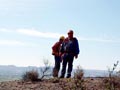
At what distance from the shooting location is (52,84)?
1470cm

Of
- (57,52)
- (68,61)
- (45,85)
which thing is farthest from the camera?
(57,52)

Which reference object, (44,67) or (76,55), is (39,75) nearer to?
(44,67)

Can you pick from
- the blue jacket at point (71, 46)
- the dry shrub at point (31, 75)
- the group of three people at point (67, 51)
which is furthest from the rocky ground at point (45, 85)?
the blue jacket at point (71, 46)

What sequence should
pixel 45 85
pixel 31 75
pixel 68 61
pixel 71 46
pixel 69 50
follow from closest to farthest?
pixel 45 85 → pixel 71 46 → pixel 69 50 → pixel 68 61 → pixel 31 75

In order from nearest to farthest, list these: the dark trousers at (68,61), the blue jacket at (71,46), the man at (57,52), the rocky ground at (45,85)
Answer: the rocky ground at (45,85) < the blue jacket at (71,46) < the dark trousers at (68,61) < the man at (57,52)

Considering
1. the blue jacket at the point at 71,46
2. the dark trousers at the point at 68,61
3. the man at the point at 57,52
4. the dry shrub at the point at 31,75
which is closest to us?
the blue jacket at the point at 71,46

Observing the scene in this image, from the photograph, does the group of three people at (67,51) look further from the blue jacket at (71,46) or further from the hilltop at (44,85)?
the hilltop at (44,85)

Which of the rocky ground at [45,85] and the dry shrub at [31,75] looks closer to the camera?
the rocky ground at [45,85]

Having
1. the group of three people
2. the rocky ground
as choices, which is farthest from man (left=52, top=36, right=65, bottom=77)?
the rocky ground

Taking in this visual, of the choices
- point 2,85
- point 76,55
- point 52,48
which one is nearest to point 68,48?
point 76,55

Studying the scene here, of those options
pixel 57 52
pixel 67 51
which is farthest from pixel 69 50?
pixel 57 52

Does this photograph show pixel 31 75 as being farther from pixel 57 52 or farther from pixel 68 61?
pixel 68 61

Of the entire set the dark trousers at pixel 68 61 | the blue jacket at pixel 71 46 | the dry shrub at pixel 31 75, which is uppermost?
the blue jacket at pixel 71 46

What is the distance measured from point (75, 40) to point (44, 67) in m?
2.75
